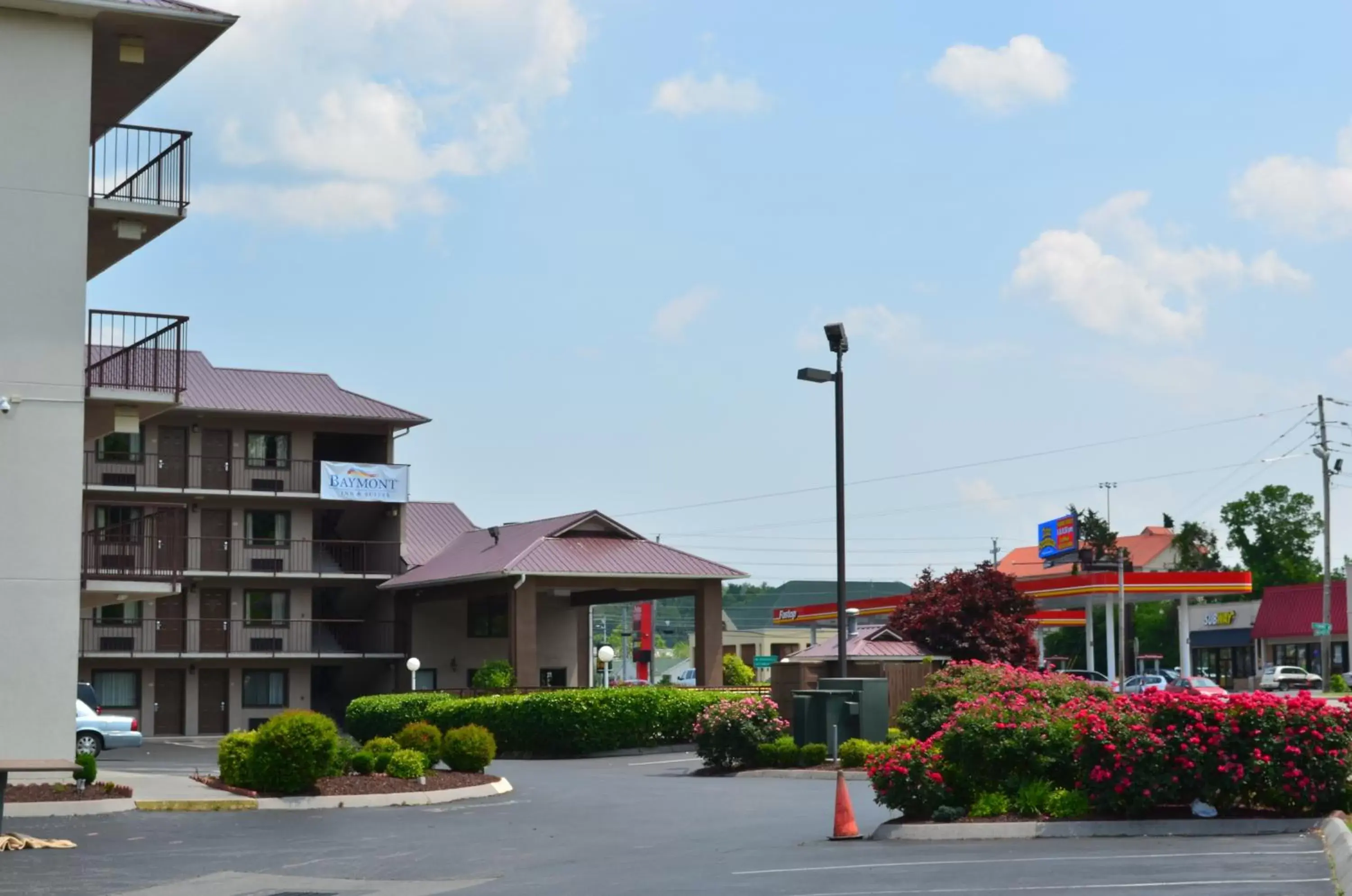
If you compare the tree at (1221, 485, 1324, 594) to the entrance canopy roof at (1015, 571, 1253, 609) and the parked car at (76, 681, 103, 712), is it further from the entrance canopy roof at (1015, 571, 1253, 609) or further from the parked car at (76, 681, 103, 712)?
the parked car at (76, 681, 103, 712)

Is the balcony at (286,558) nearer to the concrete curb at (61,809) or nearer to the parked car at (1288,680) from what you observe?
the concrete curb at (61,809)

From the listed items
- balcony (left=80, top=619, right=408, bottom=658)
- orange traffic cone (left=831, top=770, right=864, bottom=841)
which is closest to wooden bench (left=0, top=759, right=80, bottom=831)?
orange traffic cone (left=831, top=770, right=864, bottom=841)

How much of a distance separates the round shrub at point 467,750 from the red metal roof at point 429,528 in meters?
27.6

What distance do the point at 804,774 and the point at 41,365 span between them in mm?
14452

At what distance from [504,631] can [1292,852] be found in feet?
143

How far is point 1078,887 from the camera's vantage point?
1235 centimetres

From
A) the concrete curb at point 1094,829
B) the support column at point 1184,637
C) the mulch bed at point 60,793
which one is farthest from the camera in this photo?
the support column at point 1184,637

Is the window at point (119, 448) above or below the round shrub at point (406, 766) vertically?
above

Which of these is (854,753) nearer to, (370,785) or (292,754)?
(370,785)

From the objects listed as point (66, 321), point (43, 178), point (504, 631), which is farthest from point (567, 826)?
point (504, 631)

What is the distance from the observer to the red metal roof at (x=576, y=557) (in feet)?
153

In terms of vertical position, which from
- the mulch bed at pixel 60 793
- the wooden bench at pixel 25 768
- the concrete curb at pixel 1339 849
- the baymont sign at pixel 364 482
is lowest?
the mulch bed at pixel 60 793

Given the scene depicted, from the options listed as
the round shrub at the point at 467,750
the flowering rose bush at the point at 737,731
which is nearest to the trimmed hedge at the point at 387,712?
the flowering rose bush at the point at 737,731

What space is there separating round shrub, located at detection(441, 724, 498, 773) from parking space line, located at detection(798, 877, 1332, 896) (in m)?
15.4
